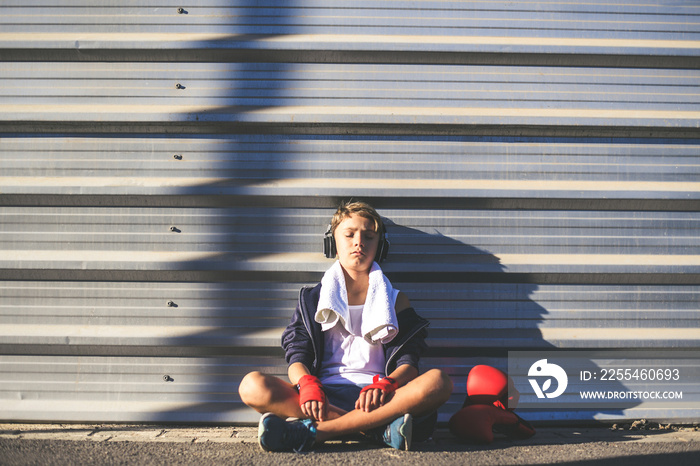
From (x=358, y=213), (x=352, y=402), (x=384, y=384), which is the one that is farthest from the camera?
(x=358, y=213)

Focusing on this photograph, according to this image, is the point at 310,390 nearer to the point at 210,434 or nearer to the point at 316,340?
the point at 316,340

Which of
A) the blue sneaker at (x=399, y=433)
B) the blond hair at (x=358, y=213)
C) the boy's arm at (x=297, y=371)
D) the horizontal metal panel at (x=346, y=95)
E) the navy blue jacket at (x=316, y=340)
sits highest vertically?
the horizontal metal panel at (x=346, y=95)

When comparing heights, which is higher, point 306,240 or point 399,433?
point 306,240

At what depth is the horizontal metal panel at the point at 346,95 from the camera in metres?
2.97

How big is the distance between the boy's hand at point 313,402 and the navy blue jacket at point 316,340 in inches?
9.6

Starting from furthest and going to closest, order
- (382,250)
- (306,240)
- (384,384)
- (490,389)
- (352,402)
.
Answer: (306,240), (382,250), (490,389), (352,402), (384,384)

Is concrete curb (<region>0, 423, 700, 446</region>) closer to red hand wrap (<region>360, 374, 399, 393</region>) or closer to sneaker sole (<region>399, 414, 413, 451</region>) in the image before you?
sneaker sole (<region>399, 414, 413, 451</region>)

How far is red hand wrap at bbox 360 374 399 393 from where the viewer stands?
2.37m

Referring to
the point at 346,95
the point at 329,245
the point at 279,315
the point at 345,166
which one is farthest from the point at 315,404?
the point at 346,95

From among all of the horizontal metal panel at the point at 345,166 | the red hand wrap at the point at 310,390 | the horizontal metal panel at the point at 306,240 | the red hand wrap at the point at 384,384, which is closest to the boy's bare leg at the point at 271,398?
the red hand wrap at the point at 310,390

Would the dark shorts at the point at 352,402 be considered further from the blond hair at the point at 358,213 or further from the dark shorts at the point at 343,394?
the blond hair at the point at 358,213

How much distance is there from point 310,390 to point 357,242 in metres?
0.79

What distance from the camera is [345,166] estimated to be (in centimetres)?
301

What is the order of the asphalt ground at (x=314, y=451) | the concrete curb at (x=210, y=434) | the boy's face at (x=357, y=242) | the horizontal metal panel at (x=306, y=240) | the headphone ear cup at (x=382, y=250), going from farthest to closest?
the horizontal metal panel at (x=306, y=240), the headphone ear cup at (x=382, y=250), the boy's face at (x=357, y=242), the concrete curb at (x=210, y=434), the asphalt ground at (x=314, y=451)
